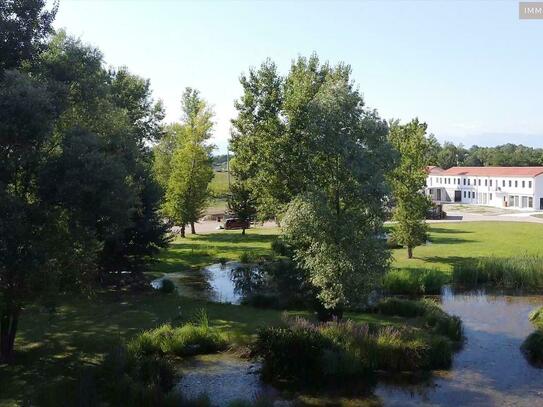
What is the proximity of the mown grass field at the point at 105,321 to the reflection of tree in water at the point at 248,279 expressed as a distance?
3477 millimetres

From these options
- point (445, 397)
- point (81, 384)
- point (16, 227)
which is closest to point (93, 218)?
point (16, 227)

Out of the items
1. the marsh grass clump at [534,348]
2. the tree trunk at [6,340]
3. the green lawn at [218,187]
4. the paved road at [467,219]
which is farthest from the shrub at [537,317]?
the paved road at [467,219]

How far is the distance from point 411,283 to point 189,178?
26333mm

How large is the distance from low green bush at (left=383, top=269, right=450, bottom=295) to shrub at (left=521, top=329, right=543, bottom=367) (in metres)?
8.38

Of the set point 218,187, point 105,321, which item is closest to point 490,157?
point 218,187

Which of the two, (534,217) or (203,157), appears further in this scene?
(534,217)

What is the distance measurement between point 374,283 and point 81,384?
10.4m

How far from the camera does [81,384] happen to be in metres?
13.5

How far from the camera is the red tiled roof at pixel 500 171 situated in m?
76.9

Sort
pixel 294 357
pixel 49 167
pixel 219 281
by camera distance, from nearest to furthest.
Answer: pixel 49 167 < pixel 294 357 < pixel 219 281

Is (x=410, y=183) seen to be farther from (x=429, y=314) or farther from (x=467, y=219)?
(x=467, y=219)

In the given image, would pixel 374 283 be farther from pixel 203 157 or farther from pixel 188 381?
pixel 203 157

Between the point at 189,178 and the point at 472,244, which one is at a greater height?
the point at 189,178

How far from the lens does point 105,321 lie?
69.3ft
